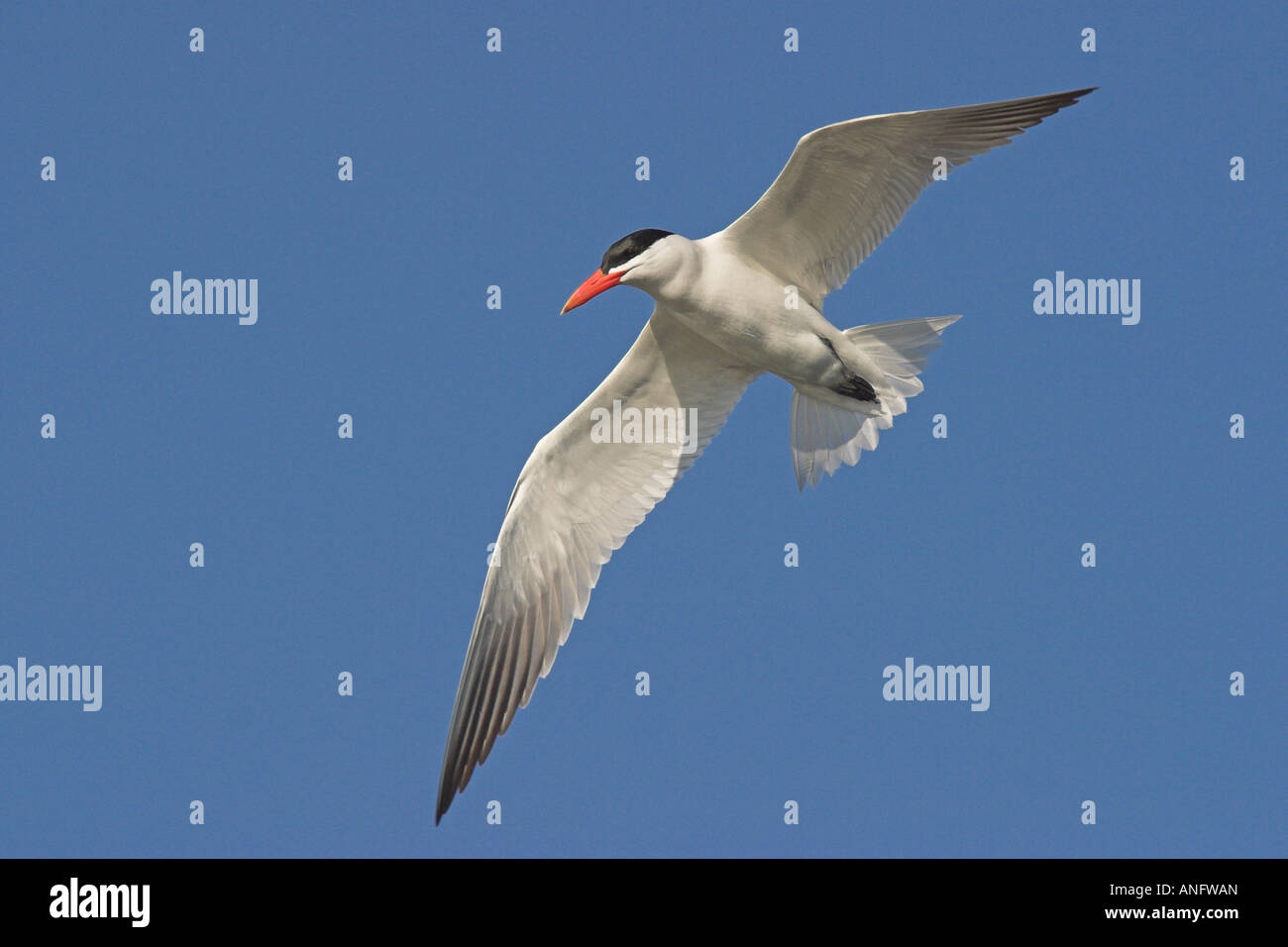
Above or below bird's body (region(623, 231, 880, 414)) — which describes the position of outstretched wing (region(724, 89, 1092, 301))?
above

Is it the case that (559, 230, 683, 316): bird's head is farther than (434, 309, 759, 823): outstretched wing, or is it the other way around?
(434, 309, 759, 823): outstretched wing

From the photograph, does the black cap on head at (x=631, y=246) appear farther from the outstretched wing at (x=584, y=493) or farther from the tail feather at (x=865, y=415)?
the tail feather at (x=865, y=415)

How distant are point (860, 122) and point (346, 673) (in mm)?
6530

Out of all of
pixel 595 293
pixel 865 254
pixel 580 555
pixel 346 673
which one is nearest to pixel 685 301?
pixel 595 293

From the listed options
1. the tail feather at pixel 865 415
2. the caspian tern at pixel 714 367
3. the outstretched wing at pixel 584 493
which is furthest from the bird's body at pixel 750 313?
the outstretched wing at pixel 584 493

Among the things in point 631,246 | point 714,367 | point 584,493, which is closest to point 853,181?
point 631,246

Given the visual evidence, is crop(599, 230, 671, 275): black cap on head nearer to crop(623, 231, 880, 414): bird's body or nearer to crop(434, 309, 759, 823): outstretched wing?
crop(623, 231, 880, 414): bird's body

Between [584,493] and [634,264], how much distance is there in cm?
206

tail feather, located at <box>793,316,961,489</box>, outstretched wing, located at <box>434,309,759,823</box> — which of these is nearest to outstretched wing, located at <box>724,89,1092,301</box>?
tail feather, located at <box>793,316,961,489</box>

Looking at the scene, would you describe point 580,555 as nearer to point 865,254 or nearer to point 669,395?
point 669,395

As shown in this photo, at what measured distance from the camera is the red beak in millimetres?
10719

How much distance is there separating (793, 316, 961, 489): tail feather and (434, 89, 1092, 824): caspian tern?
0.04 feet

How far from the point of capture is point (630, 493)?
11.9 m

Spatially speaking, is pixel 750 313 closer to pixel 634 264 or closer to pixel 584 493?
pixel 634 264
